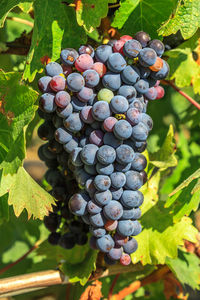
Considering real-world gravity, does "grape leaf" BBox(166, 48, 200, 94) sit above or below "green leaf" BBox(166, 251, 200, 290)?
above

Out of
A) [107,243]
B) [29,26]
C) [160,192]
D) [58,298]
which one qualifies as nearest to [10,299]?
[58,298]

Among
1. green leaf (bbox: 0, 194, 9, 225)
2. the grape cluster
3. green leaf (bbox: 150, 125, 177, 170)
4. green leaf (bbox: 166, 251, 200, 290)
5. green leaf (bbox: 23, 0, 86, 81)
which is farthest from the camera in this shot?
green leaf (bbox: 166, 251, 200, 290)

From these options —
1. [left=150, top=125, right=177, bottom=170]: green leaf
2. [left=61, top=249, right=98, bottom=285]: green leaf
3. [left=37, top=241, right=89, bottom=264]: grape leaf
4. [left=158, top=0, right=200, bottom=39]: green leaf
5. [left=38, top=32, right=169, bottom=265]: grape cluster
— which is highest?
[left=158, top=0, right=200, bottom=39]: green leaf

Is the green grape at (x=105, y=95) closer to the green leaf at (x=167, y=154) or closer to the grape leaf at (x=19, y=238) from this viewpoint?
the green leaf at (x=167, y=154)

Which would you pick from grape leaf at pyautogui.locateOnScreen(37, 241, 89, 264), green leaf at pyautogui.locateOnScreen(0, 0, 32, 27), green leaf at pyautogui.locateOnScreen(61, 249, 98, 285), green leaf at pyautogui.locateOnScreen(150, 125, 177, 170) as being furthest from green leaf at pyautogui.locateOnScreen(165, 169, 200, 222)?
green leaf at pyautogui.locateOnScreen(0, 0, 32, 27)

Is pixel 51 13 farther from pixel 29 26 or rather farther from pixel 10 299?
pixel 10 299

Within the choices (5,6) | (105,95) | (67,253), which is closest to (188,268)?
(67,253)

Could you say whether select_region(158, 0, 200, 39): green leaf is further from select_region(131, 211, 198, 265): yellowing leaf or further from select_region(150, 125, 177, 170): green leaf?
select_region(131, 211, 198, 265): yellowing leaf

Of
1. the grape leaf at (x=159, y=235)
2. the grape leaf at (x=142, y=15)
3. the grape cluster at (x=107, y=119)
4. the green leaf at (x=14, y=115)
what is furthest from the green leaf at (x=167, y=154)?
the green leaf at (x=14, y=115)
